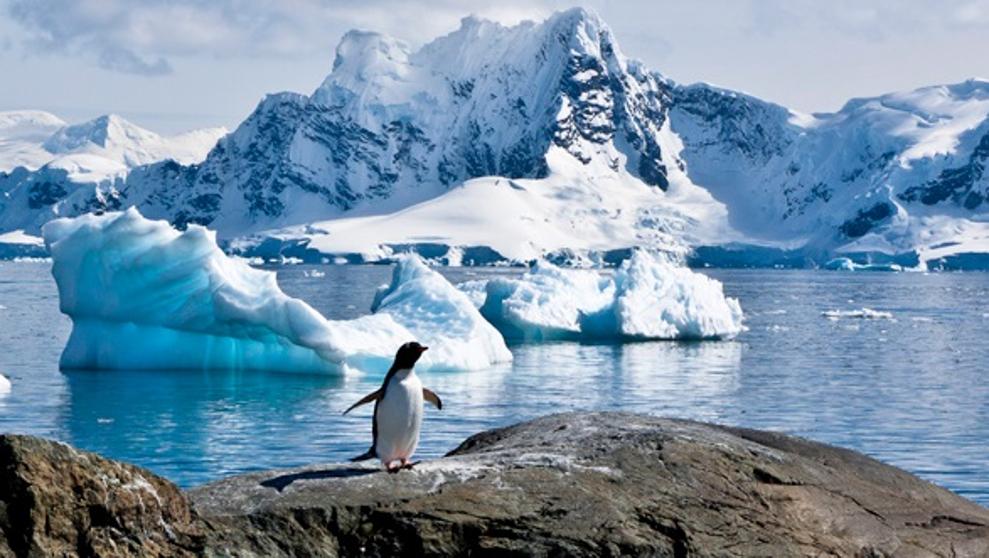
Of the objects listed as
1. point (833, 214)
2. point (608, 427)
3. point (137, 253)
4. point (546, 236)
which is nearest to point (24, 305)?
point (137, 253)

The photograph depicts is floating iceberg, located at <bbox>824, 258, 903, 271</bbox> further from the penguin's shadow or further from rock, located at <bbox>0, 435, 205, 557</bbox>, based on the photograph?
rock, located at <bbox>0, 435, 205, 557</bbox>

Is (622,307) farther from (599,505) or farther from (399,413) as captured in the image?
(599,505)

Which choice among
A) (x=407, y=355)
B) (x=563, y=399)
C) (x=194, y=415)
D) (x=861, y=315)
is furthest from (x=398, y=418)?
(x=861, y=315)

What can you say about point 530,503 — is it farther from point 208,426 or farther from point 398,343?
point 398,343

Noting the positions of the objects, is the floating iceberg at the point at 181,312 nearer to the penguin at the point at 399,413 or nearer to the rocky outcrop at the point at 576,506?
the penguin at the point at 399,413

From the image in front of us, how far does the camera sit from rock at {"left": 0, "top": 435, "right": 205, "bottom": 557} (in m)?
6.65

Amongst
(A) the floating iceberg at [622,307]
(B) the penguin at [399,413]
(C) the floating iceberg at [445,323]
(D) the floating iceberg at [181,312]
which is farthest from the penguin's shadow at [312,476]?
(A) the floating iceberg at [622,307]

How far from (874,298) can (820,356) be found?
46.5 m

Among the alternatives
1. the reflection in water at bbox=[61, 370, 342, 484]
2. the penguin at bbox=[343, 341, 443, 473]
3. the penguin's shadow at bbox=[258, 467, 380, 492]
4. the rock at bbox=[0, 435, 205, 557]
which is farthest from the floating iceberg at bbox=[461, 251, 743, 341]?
the rock at bbox=[0, 435, 205, 557]

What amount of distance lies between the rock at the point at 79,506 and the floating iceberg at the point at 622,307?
41.8m

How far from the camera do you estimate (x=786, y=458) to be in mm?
9047

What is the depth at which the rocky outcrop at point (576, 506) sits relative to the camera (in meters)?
7.41

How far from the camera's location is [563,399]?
101 feet

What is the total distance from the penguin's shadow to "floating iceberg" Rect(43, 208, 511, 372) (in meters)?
22.4
